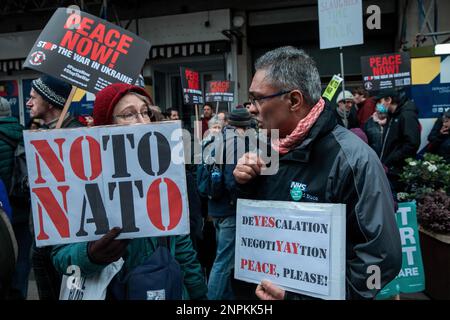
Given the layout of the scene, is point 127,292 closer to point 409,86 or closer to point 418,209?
point 418,209

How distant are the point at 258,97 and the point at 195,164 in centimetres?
320

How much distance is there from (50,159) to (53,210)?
197 millimetres

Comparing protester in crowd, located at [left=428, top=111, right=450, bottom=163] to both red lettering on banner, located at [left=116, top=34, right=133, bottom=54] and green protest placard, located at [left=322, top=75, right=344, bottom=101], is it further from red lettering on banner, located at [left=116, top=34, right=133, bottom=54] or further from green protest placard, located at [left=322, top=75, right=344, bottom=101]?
red lettering on banner, located at [left=116, top=34, right=133, bottom=54]

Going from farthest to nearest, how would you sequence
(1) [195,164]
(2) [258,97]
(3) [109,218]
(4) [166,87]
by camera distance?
(4) [166,87]
(1) [195,164]
(2) [258,97]
(3) [109,218]

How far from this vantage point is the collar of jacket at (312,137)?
69.1 inches

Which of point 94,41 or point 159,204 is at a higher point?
point 94,41

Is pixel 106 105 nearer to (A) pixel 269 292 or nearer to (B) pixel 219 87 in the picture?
(A) pixel 269 292

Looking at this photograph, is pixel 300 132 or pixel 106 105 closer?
pixel 300 132

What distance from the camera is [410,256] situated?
3.77 metres

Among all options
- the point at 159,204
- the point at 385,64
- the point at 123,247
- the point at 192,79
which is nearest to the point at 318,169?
the point at 159,204

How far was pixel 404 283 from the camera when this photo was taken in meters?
3.76

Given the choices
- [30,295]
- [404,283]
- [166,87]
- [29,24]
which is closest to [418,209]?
[404,283]

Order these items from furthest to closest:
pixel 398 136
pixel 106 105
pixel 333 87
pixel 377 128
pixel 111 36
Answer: pixel 377 128, pixel 398 136, pixel 333 87, pixel 111 36, pixel 106 105

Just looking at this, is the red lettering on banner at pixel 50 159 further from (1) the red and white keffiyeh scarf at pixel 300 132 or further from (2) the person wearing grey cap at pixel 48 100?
(2) the person wearing grey cap at pixel 48 100
